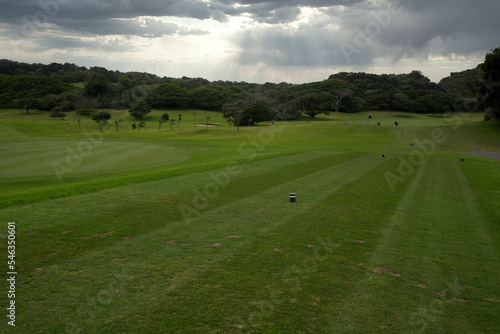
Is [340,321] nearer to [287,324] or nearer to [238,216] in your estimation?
[287,324]

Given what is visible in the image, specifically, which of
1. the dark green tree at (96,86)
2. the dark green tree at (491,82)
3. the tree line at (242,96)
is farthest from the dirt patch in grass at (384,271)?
the dark green tree at (96,86)

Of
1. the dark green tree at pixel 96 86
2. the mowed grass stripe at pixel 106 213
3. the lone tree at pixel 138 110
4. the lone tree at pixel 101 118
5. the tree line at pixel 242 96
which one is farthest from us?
the dark green tree at pixel 96 86

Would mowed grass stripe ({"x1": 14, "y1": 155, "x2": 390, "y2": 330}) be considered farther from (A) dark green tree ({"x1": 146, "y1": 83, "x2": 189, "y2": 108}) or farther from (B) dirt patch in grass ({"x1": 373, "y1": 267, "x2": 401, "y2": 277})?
(A) dark green tree ({"x1": 146, "y1": 83, "x2": 189, "y2": 108})

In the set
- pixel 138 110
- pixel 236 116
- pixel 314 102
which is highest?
pixel 314 102

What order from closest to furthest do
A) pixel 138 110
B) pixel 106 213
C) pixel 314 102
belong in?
pixel 106 213, pixel 138 110, pixel 314 102

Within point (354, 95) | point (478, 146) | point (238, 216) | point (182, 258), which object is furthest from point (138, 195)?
point (354, 95)

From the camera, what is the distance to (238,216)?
1051cm

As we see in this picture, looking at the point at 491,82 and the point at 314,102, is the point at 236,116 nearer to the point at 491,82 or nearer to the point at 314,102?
the point at 314,102

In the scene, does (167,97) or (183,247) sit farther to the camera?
(167,97)

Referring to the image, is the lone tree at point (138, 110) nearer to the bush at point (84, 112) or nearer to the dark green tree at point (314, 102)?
the bush at point (84, 112)

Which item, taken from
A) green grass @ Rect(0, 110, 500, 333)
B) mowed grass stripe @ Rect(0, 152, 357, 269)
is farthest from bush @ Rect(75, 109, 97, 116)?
mowed grass stripe @ Rect(0, 152, 357, 269)

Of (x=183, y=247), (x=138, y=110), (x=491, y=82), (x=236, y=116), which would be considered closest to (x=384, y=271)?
(x=183, y=247)

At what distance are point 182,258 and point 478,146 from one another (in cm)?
5998

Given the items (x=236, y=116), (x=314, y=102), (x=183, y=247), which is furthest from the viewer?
(x=314, y=102)
